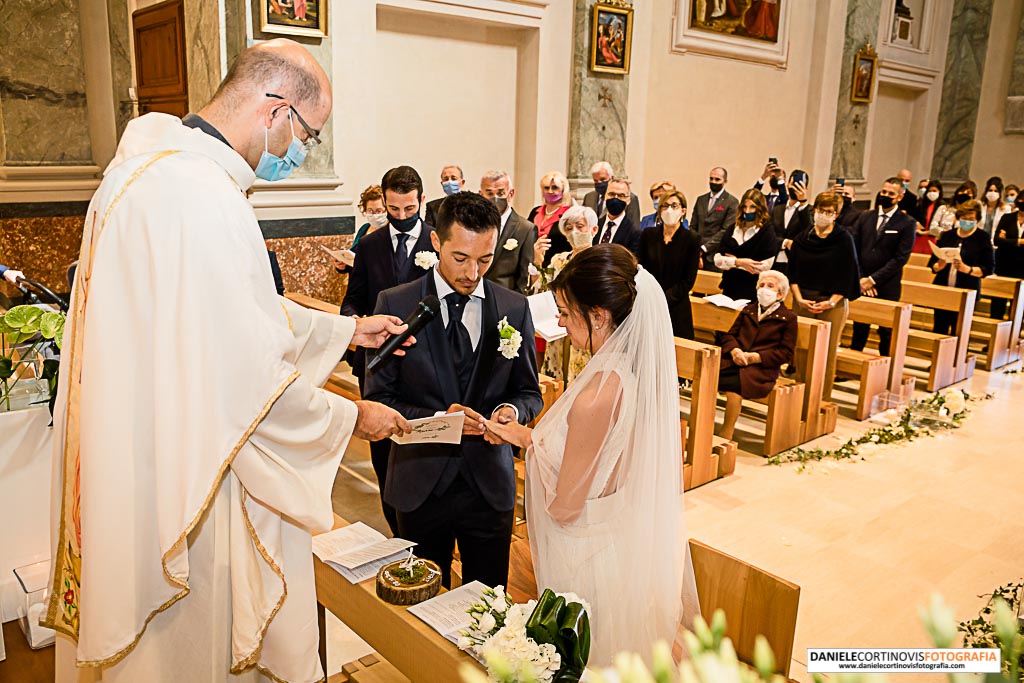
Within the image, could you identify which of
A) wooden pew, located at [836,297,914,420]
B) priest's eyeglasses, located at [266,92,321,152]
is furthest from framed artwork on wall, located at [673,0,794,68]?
priest's eyeglasses, located at [266,92,321,152]

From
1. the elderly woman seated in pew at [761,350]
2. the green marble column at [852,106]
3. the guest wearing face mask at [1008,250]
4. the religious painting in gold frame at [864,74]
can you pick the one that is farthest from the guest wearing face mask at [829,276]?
the religious painting in gold frame at [864,74]

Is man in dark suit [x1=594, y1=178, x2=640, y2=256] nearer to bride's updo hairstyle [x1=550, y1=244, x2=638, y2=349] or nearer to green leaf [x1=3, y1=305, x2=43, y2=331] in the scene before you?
bride's updo hairstyle [x1=550, y1=244, x2=638, y2=349]

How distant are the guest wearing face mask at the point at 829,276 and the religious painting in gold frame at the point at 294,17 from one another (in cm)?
454

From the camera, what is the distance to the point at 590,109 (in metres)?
9.59

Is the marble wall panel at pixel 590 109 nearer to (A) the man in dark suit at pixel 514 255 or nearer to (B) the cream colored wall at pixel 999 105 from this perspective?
(A) the man in dark suit at pixel 514 255

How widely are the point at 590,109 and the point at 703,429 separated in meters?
5.29

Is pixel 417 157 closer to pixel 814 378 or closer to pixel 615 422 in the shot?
pixel 814 378

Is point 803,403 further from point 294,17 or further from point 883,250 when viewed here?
point 294,17

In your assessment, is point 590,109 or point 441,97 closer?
point 441,97

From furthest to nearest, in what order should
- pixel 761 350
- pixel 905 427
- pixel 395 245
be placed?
1. pixel 905 427
2. pixel 761 350
3. pixel 395 245

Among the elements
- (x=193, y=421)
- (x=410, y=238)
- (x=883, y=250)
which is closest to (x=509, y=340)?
(x=193, y=421)

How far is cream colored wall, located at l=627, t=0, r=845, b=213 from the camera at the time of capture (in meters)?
11.2

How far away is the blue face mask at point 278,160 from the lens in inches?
85.3

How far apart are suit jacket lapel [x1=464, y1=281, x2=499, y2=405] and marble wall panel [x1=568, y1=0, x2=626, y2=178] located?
6.93 meters
